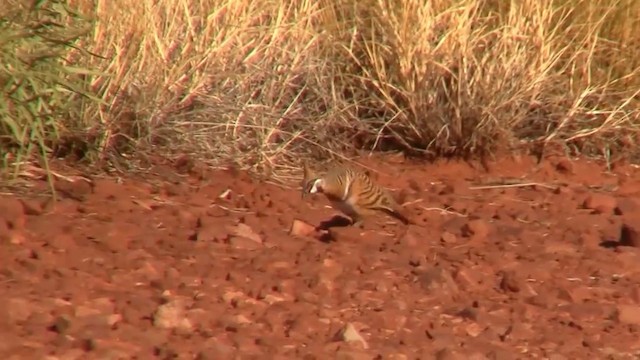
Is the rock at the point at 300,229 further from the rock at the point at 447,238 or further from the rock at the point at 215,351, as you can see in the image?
the rock at the point at 215,351

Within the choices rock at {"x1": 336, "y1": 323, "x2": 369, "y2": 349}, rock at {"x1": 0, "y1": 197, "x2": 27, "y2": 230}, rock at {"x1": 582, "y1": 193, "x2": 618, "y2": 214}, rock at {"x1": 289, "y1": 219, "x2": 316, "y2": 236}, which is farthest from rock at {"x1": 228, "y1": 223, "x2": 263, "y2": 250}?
rock at {"x1": 582, "y1": 193, "x2": 618, "y2": 214}

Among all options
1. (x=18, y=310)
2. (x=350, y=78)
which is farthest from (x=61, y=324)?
(x=350, y=78)

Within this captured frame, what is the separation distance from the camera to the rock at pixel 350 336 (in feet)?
16.3

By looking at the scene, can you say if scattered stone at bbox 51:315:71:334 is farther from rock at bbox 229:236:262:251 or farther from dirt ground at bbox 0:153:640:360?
rock at bbox 229:236:262:251

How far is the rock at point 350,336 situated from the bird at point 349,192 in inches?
60.9

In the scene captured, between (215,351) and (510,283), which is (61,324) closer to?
(215,351)

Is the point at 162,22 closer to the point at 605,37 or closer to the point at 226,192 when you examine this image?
the point at 226,192

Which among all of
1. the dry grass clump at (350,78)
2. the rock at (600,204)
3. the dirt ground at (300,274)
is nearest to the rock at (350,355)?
the dirt ground at (300,274)

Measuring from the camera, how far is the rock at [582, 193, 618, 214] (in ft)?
25.0

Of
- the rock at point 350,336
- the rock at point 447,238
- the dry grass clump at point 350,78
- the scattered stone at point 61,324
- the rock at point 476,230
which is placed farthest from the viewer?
the dry grass clump at point 350,78

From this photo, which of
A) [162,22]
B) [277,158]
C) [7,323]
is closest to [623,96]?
[277,158]

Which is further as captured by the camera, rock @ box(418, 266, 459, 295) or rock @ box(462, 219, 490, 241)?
rock @ box(462, 219, 490, 241)

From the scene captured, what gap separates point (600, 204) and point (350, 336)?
3063 mm

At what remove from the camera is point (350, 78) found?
8797mm
